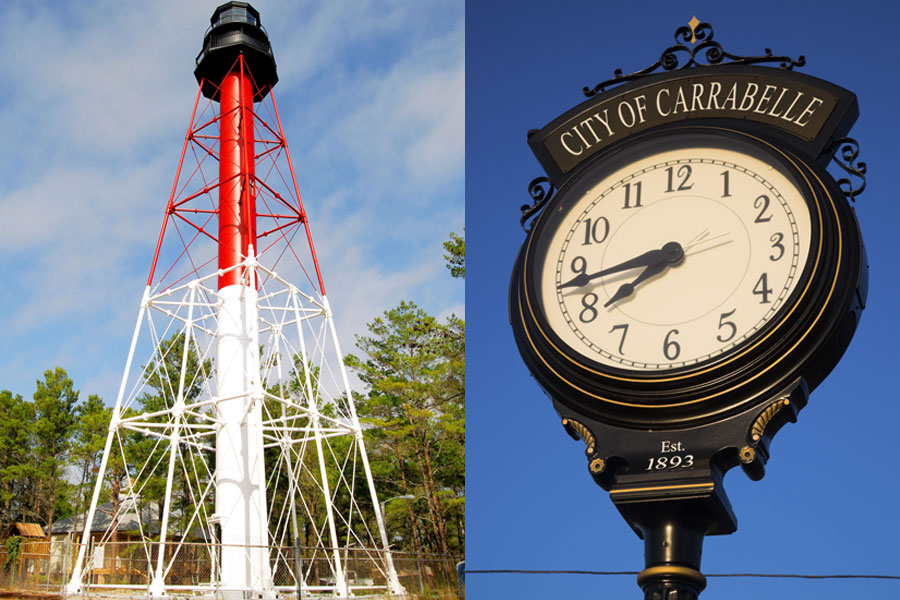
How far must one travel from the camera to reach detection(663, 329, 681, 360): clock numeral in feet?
13.4

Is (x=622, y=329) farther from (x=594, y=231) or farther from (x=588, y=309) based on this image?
(x=594, y=231)

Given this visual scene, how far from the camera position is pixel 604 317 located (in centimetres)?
438

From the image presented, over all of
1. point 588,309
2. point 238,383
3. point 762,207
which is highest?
point 238,383

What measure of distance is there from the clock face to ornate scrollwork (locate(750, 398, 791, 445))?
0.88 ft

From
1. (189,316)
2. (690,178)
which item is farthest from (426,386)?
(690,178)

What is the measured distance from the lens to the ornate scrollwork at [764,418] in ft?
12.4

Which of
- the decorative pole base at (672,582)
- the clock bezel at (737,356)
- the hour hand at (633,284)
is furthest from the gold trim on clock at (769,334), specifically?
the decorative pole base at (672,582)

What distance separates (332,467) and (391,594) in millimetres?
19542

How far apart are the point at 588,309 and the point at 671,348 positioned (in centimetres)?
47

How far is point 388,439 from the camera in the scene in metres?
36.1

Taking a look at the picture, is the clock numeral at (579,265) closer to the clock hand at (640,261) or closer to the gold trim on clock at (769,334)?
the clock hand at (640,261)

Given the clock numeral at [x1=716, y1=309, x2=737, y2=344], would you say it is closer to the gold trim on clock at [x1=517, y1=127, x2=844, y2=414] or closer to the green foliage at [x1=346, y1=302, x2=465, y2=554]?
the gold trim on clock at [x1=517, y1=127, x2=844, y2=414]

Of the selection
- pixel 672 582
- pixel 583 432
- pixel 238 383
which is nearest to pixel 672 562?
pixel 672 582

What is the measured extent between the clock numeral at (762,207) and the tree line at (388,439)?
26.2m
